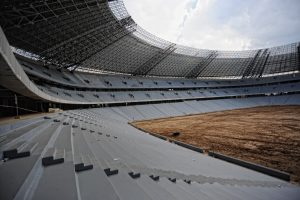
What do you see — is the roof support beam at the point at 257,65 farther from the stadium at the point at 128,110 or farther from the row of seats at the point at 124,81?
the row of seats at the point at 124,81

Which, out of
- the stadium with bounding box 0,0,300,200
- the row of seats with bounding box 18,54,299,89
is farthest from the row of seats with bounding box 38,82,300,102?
the row of seats with bounding box 18,54,299,89

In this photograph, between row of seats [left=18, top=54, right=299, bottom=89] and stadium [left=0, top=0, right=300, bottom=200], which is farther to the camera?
row of seats [left=18, top=54, right=299, bottom=89]

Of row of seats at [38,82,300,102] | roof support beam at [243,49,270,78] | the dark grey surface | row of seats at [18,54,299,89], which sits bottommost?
the dark grey surface

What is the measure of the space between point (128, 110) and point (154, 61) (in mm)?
15914

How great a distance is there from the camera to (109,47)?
40.1 meters

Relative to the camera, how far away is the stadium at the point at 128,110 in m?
4.68

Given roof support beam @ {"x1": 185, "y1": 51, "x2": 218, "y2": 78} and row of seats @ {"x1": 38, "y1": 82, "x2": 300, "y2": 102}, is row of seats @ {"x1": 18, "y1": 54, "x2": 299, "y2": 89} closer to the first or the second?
row of seats @ {"x1": 38, "y1": 82, "x2": 300, "y2": 102}

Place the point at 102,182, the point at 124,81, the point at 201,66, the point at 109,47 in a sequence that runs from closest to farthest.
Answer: the point at 102,182 → the point at 109,47 → the point at 124,81 → the point at 201,66

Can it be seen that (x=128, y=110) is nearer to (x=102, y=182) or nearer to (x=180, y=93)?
(x=180, y=93)

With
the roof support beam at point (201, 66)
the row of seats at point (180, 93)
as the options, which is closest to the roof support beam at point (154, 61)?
the row of seats at point (180, 93)

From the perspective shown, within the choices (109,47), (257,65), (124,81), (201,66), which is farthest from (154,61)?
(257,65)

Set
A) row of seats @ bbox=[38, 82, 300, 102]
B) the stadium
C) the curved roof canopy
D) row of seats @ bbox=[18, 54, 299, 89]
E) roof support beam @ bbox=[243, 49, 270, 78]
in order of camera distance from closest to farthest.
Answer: the stadium → the curved roof canopy → row of seats @ bbox=[18, 54, 299, 89] → row of seats @ bbox=[38, 82, 300, 102] → roof support beam @ bbox=[243, 49, 270, 78]

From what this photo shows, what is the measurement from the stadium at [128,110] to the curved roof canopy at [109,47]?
0.76ft

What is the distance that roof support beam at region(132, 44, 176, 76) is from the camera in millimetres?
49969
